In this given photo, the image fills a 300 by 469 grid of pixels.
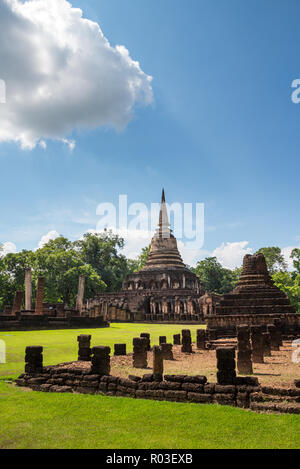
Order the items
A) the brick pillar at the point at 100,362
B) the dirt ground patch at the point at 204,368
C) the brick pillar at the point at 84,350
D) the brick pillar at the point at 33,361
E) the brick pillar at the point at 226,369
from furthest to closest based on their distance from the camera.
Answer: the brick pillar at the point at 84,350 < the dirt ground patch at the point at 204,368 < the brick pillar at the point at 33,361 < the brick pillar at the point at 100,362 < the brick pillar at the point at 226,369

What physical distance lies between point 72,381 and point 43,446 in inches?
Result: 144

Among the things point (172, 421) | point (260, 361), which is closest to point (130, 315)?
point (260, 361)

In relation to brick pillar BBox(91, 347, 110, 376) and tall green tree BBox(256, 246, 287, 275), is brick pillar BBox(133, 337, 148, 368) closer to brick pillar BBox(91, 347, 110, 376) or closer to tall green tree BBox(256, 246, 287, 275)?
brick pillar BBox(91, 347, 110, 376)

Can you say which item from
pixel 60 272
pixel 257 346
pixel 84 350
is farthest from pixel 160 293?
pixel 84 350

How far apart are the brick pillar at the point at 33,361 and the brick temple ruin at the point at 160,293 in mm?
31177

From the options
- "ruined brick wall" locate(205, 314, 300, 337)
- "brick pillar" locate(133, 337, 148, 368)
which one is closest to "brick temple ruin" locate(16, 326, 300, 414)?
"brick pillar" locate(133, 337, 148, 368)

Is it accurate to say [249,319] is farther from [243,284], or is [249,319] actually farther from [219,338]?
[243,284]

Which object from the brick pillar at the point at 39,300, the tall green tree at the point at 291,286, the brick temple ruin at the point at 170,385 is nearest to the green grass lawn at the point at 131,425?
the brick temple ruin at the point at 170,385

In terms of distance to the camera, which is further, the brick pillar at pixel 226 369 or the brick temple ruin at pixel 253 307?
the brick temple ruin at pixel 253 307

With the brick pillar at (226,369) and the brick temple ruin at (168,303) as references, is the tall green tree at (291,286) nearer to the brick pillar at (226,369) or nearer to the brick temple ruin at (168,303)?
the brick temple ruin at (168,303)

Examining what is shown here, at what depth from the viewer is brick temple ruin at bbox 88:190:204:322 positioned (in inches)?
1711

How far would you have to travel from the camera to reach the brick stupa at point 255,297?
2458 cm
